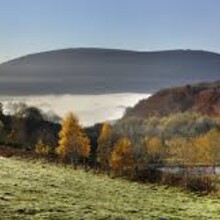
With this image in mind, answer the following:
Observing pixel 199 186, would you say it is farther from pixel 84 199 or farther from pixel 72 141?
pixel 72 141

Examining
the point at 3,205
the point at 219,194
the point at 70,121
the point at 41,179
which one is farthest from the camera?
the point at 70,121

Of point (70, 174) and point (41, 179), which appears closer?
point (41, 179)

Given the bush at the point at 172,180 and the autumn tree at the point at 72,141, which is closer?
the bush at the point at 172,180

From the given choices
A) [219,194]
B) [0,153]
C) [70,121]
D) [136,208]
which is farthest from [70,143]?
[136,208]

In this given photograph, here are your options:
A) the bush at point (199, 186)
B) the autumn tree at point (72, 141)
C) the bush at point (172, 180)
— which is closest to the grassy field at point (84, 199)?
the bush at point (199, 186)

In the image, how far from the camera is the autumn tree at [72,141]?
135 meters

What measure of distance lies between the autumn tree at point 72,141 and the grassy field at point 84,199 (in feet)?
271

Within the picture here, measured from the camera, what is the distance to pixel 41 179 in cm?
4222

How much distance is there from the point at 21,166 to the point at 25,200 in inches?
792

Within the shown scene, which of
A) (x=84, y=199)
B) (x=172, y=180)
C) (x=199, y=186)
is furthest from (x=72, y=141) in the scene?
(x=84, y=199)

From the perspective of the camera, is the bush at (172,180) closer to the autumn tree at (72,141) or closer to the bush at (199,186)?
the bush at (199,186)

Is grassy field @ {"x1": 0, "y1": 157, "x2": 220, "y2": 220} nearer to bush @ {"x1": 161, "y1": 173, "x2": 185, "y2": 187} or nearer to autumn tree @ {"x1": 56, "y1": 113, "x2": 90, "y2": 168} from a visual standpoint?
bush @ {"x1": 161, "y1": 173, "x2": 185, "y2": 187}

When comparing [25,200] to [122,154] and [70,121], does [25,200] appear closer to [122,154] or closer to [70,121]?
[122,154]

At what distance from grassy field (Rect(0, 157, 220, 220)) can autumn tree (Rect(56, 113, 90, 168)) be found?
82551mm
